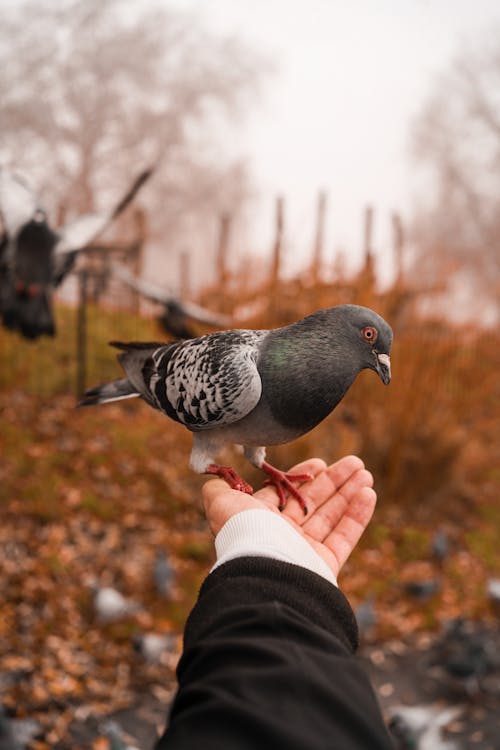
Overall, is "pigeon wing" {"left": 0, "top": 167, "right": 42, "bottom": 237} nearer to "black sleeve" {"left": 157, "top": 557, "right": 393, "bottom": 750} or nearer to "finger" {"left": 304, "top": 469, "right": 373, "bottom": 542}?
"finger" {"left": 304, "top": 469, "right": 373, "bottom": 542}

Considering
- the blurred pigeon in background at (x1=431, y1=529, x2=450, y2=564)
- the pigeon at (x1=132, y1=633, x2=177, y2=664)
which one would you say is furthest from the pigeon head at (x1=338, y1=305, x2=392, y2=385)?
the blurred pigeon in background at (x1=431, y1=529, x2=450, y2=564)

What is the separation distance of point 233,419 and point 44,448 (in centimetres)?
596

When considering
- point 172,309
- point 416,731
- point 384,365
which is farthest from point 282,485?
point 416,731

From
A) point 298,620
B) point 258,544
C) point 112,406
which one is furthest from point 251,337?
point 112,406

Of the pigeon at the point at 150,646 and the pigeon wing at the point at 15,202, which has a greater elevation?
the pigeon wing at the point at 15,202

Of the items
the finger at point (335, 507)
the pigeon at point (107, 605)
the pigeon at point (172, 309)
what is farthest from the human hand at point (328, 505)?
the pigeon at point (107, 605)

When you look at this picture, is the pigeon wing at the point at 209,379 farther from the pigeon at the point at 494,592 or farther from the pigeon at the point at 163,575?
the pigeon at the point at 494,592

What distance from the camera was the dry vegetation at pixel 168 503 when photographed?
4.50 meters

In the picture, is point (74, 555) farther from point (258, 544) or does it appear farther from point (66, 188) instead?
point (66, 188)

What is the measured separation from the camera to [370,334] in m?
1.39

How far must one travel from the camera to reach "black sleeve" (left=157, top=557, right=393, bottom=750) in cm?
95

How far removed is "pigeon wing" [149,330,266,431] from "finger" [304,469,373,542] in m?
0.55

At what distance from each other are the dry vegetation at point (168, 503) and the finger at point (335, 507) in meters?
2.18

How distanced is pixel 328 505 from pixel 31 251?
184 centimetres
